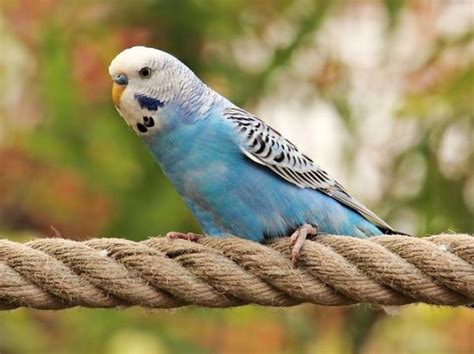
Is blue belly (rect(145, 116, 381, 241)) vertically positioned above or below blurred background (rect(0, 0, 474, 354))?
below

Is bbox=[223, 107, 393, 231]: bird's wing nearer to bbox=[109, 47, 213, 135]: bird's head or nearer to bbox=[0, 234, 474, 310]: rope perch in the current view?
bbox=[109, 47, 213, 135]: bird's head

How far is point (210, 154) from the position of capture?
3.24m

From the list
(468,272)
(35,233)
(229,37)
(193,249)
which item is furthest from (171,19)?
(468,272)

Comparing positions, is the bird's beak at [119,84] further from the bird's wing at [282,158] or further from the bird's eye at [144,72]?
the bird's wing at [282,158]

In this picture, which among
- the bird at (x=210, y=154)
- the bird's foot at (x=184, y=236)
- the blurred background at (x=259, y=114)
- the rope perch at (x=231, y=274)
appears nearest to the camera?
the rope perch at (x=231, y=274)

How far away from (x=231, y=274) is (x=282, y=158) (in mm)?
792

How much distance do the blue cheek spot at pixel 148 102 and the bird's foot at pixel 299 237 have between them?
58cm

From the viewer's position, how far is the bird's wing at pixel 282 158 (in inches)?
132

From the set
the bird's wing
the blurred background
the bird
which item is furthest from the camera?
the blurred background

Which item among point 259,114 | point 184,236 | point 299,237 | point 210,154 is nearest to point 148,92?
point 210,154

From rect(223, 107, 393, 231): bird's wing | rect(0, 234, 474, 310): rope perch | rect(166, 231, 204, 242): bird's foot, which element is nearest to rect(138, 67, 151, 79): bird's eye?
rect(223, 107, 393, 231): bird's wing

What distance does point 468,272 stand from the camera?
2.54 metres

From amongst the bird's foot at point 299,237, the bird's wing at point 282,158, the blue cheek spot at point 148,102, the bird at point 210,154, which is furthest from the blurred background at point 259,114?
the blue cheek spot at point 148,102

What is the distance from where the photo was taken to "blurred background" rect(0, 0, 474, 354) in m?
4.79
